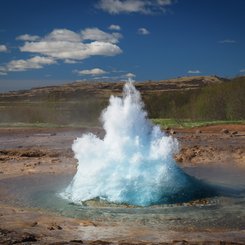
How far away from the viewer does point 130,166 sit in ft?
39.7

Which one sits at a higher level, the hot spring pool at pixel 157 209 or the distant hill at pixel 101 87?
the distant hill at pixel 101 87

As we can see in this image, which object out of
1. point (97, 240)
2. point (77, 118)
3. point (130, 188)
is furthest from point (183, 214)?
point (77, 118)

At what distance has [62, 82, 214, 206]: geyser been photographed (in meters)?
11.6

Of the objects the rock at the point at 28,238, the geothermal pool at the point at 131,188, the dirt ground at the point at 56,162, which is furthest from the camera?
the geothermal pool at the point at 131,188

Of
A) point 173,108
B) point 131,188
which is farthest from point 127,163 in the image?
point 173,108

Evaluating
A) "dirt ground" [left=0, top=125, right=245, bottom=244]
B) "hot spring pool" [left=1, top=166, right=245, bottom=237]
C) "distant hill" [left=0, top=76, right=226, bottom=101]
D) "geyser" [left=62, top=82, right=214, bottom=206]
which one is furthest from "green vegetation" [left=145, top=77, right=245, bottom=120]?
"distant hill" [left=0, top=76, right=226, bottom=101]

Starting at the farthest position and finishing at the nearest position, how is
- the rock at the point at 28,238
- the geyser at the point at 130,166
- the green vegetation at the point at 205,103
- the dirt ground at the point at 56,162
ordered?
the green vegetation at the point at 205,103 < the geyser at the point at 130,166 < the dirt ground at the point at 56,162 < the rock at the point at 28,238

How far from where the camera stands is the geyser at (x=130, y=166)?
11.6 m

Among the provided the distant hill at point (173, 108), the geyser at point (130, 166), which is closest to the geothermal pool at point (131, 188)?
the geyser at point (130, 166)

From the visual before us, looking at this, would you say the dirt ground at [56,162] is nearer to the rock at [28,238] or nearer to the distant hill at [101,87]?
the rock at [28,238]

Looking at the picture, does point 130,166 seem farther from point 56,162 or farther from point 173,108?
point 173,108

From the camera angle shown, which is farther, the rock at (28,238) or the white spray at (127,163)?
the white spray at (127,163)

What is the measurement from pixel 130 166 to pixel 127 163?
115 mm

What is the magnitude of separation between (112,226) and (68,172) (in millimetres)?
7673
